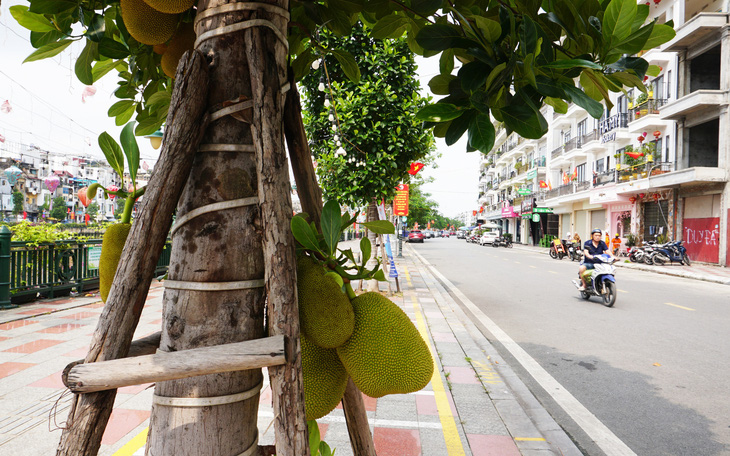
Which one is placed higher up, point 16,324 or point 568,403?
point 16,324

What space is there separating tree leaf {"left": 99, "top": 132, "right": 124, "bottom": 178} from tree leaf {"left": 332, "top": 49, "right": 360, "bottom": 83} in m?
0.61

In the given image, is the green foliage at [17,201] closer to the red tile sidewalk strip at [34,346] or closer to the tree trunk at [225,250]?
the red tile sidewalk strip at [34,346]

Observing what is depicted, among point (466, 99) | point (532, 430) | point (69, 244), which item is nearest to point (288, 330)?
point (466, 99)

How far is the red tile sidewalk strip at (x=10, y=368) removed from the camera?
382 cm

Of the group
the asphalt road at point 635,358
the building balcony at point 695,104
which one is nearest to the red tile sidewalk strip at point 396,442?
the asphalt road at point 635,358

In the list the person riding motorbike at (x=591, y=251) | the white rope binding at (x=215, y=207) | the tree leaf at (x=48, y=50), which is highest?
the tree leaf at (x=48, y=50)

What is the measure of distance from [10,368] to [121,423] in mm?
1817

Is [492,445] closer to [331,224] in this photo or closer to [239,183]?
[331,224]

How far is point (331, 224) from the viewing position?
2.72 feet

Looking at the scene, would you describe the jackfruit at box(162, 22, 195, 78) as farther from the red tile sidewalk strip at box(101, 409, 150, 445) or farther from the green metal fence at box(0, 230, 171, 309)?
the green metal fence at box(0, 230, 171, 309)

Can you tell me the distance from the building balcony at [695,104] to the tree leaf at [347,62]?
20095 mm

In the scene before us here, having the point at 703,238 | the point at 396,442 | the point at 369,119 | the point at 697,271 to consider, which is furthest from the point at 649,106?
the point at 396,442

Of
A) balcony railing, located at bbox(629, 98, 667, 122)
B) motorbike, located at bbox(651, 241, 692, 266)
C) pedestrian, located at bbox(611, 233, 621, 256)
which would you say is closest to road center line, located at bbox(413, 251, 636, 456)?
motorbike, located at bbox(651, 241, 692, 266)

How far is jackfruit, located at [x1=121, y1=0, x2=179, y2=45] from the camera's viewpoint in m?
0.86
